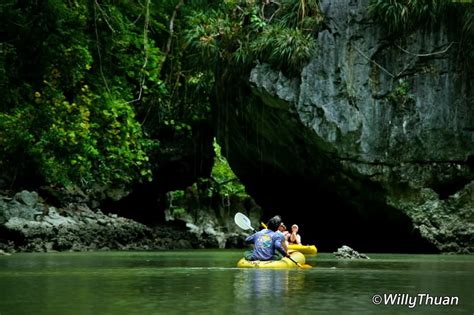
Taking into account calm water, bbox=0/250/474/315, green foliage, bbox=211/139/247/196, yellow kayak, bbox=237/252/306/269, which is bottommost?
calm water, bbox=0/250/474/315

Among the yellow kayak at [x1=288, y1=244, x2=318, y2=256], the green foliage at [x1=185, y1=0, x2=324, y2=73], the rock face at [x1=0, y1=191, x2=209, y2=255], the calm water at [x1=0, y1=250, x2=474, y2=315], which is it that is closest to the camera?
the calm water at [x1=0, y1=250, x2=474, y2=315]

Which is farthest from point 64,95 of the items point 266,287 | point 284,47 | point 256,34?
point 266,287

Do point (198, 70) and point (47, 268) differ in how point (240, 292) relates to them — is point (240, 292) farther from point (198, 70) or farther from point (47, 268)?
point (198, 70)

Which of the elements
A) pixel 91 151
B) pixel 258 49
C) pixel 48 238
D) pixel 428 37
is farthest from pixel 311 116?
pixel 48 238

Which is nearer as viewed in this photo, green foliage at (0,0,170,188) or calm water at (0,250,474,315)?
Answer: calm water at (0,250,474,315)

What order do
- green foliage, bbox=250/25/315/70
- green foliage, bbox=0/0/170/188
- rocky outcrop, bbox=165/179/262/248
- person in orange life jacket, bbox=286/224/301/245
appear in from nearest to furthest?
person in orange life jacket, bbox=286/224/301/245
green foliage, bbox=0/0/170/188
green foliage, bbox=250/25/315/70
rocky outcrop, bbox=165/179/262/248

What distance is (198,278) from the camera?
908 cm

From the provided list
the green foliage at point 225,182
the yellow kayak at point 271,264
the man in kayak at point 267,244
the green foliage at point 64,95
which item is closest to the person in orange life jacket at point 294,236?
the green foliage at point 64,95

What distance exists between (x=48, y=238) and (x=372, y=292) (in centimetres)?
1273

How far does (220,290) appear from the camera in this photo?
741 cm

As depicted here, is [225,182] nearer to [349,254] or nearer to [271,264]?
[349,254]

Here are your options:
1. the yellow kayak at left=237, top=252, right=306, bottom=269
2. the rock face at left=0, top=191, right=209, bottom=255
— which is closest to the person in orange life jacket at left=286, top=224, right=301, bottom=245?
the rock face at left=0, top=191, right=209, bottom=255

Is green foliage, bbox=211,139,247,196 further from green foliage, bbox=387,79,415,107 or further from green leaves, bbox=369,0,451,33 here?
green leaves, bbox=369,0,451,33

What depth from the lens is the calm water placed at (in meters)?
5.82
